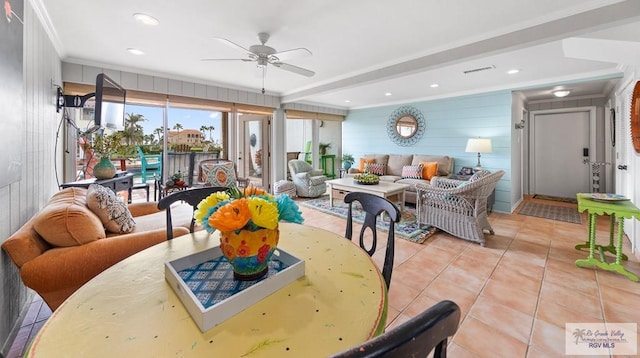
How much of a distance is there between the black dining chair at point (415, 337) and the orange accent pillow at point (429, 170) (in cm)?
524

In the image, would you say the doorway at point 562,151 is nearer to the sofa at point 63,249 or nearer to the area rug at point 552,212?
the area rug at point 552,212

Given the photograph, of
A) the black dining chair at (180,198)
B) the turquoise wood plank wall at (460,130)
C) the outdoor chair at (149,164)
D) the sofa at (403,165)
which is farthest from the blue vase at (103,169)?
the turquoise wood plank wall at (460,130)

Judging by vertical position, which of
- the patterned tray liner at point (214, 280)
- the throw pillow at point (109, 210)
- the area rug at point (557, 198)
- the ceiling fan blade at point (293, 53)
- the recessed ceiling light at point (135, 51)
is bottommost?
the area rug at point (557, 198)

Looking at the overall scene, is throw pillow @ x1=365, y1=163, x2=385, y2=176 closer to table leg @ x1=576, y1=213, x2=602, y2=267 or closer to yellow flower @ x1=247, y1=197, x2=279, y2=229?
table leg @ x1=576, y1=213, x2=602, y2=267

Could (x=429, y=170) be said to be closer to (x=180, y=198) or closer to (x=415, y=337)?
(x=180, y=198)

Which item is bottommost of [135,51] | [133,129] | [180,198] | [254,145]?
[180,198]

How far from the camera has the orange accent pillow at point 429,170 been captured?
5383mm

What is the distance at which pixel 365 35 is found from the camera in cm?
279

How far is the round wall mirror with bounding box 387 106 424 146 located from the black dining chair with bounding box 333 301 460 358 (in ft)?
19.9

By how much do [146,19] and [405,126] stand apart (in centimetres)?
532

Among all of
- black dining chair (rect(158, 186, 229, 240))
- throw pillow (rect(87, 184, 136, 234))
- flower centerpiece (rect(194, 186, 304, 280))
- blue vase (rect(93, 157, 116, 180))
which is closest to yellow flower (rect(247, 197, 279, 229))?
flower centerpiece (rect(194, 186, 304, 280))

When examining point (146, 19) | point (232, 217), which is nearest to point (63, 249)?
point (232, 217)

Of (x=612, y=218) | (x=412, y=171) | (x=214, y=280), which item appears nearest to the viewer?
(x=214, y=280)

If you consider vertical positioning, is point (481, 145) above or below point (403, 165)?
above
